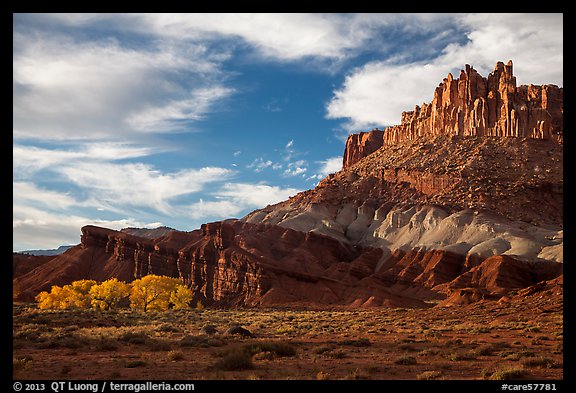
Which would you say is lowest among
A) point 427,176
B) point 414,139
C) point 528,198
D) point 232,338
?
point 232,338

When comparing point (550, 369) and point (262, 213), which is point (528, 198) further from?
point (550, 369)

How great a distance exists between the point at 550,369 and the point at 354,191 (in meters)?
122

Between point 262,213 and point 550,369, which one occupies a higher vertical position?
point 262,213

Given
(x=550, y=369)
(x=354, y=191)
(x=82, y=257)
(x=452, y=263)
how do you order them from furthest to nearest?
(x=354, y=191) → (x=82, y=257) → (x=452, y=263) → (x=550, y=369)

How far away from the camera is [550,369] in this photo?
18031 millimetres

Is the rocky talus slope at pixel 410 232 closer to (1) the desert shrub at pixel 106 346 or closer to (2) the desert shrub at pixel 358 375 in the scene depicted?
(1) the desert shrub at pixel 106 346

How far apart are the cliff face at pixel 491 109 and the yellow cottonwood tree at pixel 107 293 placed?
4371 inches

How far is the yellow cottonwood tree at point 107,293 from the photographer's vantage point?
65875 millimetres

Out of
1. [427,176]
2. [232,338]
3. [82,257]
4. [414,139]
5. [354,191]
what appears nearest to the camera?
[232,338]

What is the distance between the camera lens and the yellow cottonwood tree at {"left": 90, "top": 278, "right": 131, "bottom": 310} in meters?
65.9

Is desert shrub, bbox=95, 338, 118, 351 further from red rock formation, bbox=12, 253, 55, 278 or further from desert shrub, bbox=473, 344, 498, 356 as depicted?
red rock formation, bbox=12, 253, 55, 278

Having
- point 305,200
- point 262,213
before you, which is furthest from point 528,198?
point 262,213

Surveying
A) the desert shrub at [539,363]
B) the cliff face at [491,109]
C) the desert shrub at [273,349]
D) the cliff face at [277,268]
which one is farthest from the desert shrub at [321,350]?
the cliff face at [491,109]

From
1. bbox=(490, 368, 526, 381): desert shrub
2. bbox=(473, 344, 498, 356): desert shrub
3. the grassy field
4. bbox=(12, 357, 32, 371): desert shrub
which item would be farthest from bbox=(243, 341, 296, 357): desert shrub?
bbox=(490, 368, 526, 381): desert shrub
